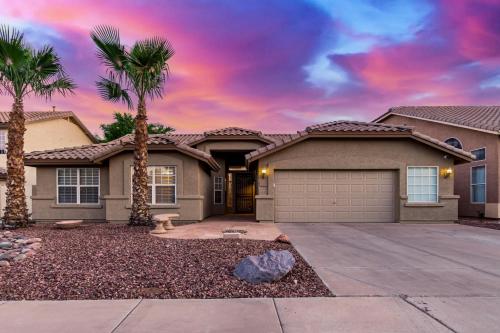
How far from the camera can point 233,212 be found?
22172mm

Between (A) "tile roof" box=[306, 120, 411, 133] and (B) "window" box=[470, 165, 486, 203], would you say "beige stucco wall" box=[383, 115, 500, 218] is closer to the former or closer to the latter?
(B) "window" box=[470, 165, 486, 203]

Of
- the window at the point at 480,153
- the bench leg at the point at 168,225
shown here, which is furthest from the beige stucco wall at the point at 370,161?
the bench leg at the point at 168,225

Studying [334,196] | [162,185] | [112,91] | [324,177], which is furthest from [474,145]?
[112,91]

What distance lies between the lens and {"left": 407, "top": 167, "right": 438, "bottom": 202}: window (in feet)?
51.3

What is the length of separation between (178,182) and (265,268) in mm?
10421

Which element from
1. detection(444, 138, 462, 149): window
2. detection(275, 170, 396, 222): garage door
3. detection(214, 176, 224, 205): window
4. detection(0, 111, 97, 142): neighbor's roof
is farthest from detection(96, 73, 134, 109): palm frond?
detection(444, 138, 462, 149): window

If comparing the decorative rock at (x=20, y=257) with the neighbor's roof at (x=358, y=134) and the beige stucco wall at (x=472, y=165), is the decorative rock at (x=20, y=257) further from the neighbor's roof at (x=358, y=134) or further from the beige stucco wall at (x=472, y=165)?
the beige stucco wall at (x=472, y=165)

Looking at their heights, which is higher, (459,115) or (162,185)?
(459,115)

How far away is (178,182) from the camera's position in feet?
51.6

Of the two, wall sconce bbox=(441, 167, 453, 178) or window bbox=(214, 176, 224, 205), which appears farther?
window bbox=(214, 176, 224, 205)

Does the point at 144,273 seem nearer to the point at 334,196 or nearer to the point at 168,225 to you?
the point at 168,225

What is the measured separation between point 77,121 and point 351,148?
2290cm

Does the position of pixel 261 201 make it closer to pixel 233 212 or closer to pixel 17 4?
pixel 233 212

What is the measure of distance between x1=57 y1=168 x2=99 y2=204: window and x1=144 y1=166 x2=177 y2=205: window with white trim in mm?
2875
